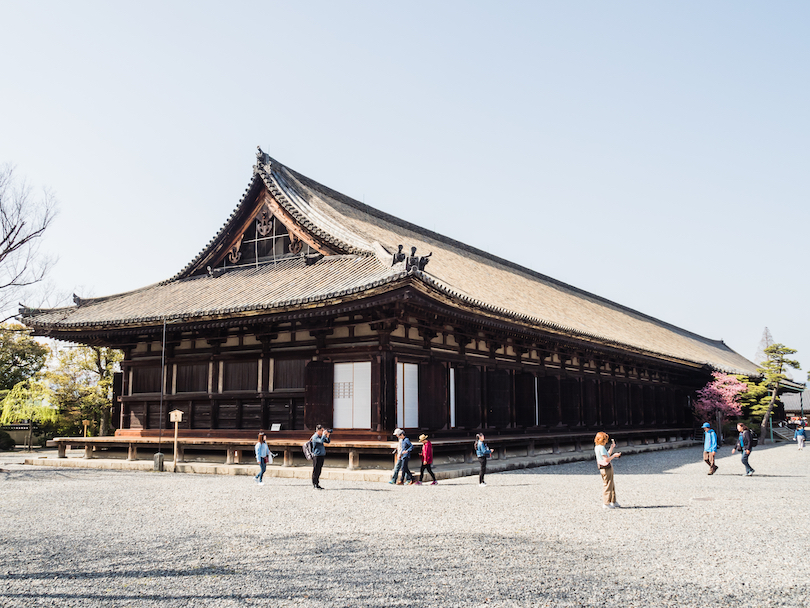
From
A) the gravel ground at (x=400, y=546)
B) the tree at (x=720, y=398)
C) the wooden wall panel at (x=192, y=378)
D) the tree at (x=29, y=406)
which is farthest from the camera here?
the tree at (x=720, y=398)

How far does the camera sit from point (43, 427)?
37.6m

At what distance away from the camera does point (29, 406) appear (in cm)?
3656

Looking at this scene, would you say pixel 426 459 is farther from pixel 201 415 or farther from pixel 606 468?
pixel 201 415

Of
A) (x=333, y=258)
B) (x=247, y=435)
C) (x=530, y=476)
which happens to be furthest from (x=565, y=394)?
(x=247, y=435)

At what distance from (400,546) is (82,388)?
35.0m

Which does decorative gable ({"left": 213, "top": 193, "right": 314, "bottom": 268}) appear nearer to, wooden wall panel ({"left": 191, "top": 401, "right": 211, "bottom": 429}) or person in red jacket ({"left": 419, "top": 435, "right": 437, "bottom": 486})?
wooden wall panel ({"left": 191, "top": 401, "right": 211, "bottom": 429})

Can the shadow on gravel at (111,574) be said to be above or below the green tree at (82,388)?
below

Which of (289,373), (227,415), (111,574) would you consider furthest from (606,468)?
(227,415)

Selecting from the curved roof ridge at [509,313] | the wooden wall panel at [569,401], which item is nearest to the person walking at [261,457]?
the curved roof ridge at [509,313]

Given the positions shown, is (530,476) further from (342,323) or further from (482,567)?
(482,567)

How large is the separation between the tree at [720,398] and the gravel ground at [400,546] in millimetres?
24003

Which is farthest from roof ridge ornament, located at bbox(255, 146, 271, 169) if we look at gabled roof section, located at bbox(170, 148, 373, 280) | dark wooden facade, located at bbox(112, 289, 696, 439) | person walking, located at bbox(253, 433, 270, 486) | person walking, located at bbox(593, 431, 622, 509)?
person walking, located at bbox(593, 431, 622, 509)

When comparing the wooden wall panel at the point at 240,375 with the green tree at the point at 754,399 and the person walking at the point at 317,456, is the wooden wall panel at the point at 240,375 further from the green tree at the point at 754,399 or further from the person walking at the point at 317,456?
the green tree at the point at 754,399

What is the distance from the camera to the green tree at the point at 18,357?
42250mm
